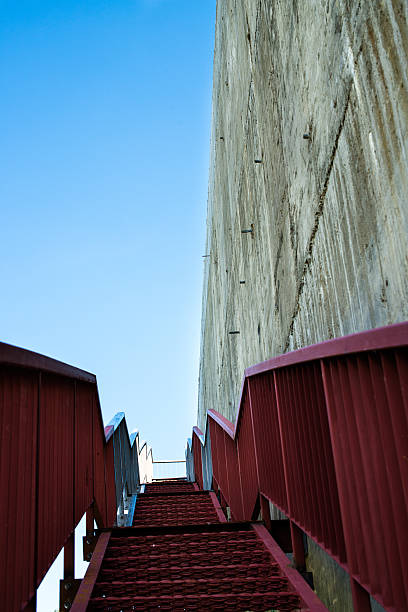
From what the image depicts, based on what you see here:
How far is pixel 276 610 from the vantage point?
2.54 metres

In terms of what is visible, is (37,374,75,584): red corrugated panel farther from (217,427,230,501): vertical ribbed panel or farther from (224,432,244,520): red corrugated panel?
(217,427,230,501): vertical ribbed panel

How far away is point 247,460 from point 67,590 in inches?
67.2

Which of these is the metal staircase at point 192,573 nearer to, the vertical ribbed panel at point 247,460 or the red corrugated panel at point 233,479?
the vertical ribbed panel at point 247,460

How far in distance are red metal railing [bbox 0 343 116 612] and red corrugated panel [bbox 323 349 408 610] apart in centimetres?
115

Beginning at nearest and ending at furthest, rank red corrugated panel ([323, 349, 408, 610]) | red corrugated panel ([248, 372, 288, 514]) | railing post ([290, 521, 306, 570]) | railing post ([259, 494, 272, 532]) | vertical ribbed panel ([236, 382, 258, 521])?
red corrugated panel ([323, 349, 408, 610])
railing post ([290, 521, 306, 570])
red corrugated panel ([248, 372, 288, 514])
railing post ([259, 494, 272, 532])
vertical ribbed panel ([236, 382, 258, 521])

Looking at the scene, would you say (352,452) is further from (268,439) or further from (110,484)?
(110,484)

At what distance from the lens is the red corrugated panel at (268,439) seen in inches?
132

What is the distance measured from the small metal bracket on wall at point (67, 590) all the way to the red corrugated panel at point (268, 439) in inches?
47.2

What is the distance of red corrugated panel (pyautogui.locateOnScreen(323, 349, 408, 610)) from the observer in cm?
161

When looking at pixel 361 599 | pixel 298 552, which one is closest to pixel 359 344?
pixel 361 599

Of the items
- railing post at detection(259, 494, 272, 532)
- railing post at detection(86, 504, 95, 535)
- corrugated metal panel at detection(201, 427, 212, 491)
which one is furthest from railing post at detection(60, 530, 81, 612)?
corrugated metal panel at detection(201, 427, 212, 491)

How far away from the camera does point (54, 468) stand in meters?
2.79

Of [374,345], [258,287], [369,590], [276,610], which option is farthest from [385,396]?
[258,287]

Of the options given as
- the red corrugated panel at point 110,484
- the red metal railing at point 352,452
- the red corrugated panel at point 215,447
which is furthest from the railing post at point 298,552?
the red corrugated panel at point 215,447
